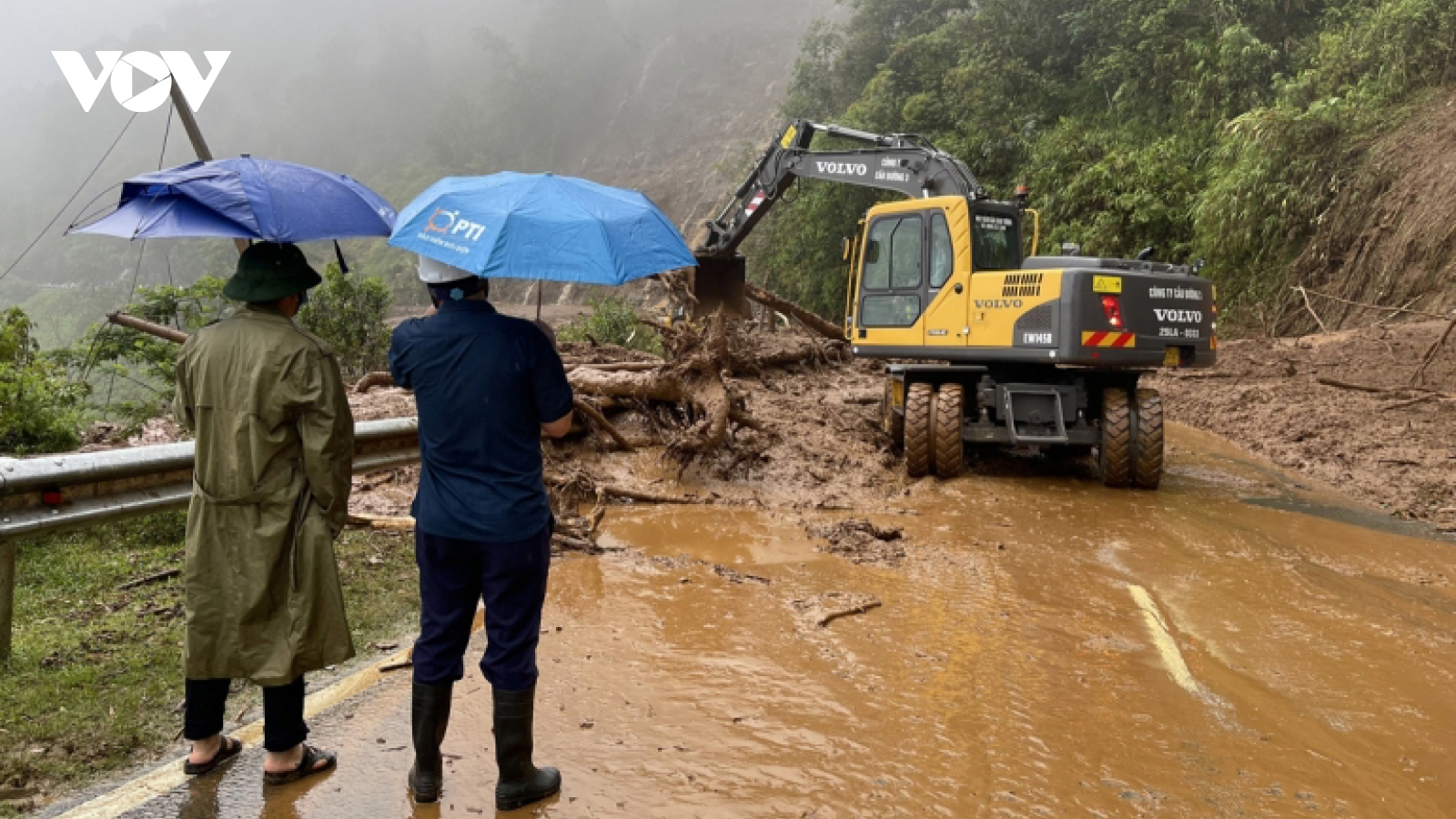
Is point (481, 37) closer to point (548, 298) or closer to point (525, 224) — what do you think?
point (548, 298)

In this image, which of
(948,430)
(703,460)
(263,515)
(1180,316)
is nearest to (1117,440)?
(1180,316)

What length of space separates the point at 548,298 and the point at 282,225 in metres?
54.0

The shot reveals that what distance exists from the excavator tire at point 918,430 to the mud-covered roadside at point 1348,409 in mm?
4162

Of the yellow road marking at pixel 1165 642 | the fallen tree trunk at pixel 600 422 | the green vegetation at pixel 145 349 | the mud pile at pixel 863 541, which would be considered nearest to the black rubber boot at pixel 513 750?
the yellow road marking at pixel 1165 642

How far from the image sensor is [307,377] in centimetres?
310

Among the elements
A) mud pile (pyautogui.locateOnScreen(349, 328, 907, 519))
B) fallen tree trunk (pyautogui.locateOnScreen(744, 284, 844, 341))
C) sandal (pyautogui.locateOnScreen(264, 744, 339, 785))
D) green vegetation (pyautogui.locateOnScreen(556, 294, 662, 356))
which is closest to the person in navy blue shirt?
sandal (pyautogui.locateOnScreen(264, 744, 339, 785))

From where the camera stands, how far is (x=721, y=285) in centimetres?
1472

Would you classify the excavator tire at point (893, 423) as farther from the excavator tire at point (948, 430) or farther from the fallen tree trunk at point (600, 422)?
the fallen tree trunk at point (600, 422)

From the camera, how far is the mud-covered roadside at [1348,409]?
934 cm

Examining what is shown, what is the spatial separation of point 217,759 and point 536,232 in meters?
2.13

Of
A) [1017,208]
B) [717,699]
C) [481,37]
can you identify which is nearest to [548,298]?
[481,37]

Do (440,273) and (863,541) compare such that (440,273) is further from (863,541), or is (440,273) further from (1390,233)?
(1390,233)

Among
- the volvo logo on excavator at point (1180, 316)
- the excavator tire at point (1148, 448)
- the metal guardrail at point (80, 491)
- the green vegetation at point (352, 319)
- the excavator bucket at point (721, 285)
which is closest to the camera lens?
the metal guardrail at point (80, 491)

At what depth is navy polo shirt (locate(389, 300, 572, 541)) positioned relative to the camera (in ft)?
9.78
